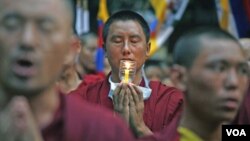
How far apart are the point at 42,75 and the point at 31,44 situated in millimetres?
126

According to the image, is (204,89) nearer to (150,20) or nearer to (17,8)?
(17,8)

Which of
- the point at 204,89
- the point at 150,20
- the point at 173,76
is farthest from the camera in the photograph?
the point at 150,20

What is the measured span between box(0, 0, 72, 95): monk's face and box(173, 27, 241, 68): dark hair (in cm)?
58

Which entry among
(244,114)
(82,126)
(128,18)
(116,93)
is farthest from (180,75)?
(128,18)

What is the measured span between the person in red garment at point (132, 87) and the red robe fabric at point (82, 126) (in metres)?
1.59

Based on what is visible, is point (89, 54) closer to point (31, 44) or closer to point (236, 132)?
point (236, 132)

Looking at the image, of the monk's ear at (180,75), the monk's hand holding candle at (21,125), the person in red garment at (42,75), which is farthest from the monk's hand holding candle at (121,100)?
the monk's hand holding candle at (21,125)

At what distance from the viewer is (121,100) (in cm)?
480

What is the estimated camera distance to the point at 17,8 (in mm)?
3141

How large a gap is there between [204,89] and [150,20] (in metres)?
5.82

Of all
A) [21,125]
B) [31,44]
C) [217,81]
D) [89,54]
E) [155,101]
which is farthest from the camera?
[89,54]

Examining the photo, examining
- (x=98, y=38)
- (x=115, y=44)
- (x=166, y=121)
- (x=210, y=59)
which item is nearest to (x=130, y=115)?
(x=166, y=121)

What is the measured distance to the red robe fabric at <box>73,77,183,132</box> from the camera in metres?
5.08

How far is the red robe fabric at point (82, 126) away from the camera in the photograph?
310 cm
